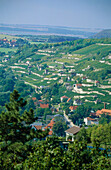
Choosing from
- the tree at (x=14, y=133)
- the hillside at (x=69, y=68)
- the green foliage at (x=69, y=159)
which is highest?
the green foliage at (x=69, y=159)

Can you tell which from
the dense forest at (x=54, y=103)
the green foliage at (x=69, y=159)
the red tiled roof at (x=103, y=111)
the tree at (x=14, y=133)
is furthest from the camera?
the red tiled roof at (x=103, y=111)

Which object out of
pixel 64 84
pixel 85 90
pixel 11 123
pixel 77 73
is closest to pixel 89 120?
pixel 85 90

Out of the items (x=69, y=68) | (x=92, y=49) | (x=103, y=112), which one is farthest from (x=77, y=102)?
(x=92, y=49)

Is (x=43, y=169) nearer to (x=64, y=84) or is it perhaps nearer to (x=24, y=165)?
(x=24, y=165)

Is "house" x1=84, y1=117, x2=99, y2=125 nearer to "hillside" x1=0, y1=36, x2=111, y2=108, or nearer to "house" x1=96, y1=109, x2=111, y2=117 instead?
"house" x1=96, y1=109, x2=111, y2=117

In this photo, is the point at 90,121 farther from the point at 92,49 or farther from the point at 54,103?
the point at 92,49

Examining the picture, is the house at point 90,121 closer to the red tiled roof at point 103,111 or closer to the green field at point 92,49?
the red tiled roof at point 103,111

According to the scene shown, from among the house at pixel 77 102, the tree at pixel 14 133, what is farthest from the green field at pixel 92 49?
the tree at pixel 14 133

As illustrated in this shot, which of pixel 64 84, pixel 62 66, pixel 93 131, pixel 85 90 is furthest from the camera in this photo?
pixel 62 66

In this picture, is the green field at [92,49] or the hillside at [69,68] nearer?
the hillside at [69,68]

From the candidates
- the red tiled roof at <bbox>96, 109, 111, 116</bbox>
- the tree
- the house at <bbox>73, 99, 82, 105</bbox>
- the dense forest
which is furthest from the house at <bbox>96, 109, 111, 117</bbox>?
the tree

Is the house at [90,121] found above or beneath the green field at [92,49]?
beneath
